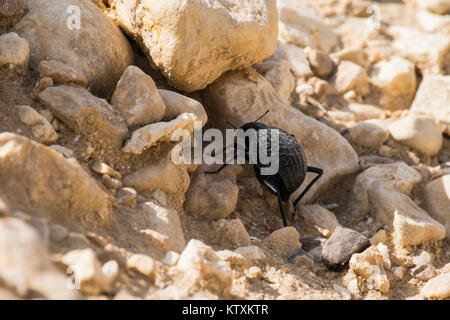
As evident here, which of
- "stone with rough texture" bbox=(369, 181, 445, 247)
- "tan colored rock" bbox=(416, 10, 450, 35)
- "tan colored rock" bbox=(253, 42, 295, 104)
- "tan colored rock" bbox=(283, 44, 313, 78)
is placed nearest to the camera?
"stone with rough texture" bbox=(369, 181, 445, 247)

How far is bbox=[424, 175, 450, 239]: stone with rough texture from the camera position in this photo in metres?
4.13

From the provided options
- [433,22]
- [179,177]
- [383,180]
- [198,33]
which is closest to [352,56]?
[433,22]

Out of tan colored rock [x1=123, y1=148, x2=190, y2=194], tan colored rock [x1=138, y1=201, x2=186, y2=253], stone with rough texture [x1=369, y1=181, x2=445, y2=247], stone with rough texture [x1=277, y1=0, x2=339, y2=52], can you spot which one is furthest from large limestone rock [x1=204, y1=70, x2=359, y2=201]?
stone with rough texture [x1=277, y1=0, x2=339, y2=52]

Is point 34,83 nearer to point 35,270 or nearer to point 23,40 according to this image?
point 23,40

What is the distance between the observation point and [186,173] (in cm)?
348

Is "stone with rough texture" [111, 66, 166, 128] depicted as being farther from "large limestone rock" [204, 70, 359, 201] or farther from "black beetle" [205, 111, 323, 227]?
"large limestone rock" [204, 70, 359, 201]

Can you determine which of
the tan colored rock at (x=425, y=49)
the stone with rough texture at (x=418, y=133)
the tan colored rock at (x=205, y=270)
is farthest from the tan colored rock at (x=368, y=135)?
the tan colored rock at (x=205, y=270)

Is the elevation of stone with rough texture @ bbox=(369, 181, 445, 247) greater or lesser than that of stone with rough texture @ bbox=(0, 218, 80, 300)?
lesser

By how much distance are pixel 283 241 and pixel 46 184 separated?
181 centimetres

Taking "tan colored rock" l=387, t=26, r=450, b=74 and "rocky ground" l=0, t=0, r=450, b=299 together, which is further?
"tan colored rock" l=387, t=26, r=450, b=74

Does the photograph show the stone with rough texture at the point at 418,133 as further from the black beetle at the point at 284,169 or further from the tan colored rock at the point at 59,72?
the tan colored rock at the point at 59,72

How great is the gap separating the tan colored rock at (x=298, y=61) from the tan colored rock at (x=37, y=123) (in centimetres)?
347

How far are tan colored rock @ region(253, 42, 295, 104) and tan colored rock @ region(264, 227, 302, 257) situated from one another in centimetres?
174

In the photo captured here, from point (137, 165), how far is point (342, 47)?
438cm
